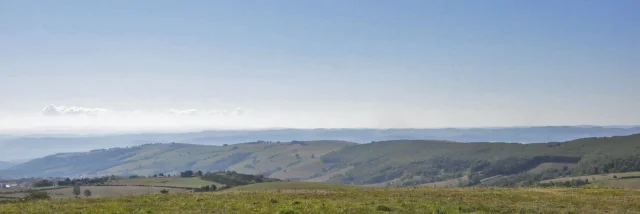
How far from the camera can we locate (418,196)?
3853cm

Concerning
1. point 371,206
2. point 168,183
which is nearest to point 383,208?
point 371,206

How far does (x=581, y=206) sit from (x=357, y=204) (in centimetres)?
1436

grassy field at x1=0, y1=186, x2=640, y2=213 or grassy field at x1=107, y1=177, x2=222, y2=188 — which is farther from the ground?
grassy field at x1=0, y1=186, x2=640, y2=213

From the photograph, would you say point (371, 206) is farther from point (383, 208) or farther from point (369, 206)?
point (383, 208)

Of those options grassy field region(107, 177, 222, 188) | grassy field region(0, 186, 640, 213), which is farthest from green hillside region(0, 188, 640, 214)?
grassy field region(107, 177, 222, 188)

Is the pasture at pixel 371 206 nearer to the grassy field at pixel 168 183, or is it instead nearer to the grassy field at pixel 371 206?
the grassy field at pixel 371 206

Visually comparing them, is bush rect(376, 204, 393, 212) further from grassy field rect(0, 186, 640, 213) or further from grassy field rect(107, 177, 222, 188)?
grassy field rect(107, 177, 222, 188)

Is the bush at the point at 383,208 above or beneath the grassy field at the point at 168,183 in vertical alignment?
above

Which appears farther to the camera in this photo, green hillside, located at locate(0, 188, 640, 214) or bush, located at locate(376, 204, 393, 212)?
bush, located at locate(376, 204, 393, 212)

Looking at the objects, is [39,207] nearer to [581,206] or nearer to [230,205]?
[230,205]

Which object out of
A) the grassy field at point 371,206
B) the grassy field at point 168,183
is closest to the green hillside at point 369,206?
the grassy field at point 371,206

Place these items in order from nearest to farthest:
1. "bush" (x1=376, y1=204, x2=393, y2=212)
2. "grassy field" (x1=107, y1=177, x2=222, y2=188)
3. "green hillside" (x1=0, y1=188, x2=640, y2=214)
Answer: "green hillside" (x1=0, y1=188, x2=640, y2=214) < "bush" (x1=376, y1=204, x2=393, y2=212) < "grassy field" (x1=107, y1=177, x2=222, y2=188)

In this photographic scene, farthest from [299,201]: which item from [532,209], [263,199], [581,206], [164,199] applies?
[581,206]

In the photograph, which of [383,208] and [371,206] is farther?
[371,206]
